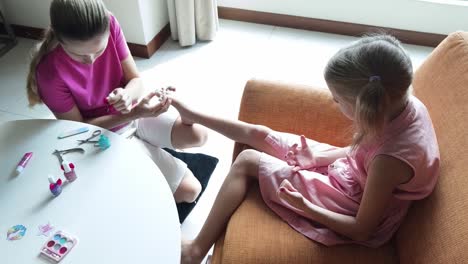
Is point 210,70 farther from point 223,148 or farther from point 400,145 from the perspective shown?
point 400,145

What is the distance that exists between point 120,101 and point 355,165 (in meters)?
0.72

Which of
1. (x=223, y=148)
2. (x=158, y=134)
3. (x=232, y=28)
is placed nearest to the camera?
(x=158, y=134)

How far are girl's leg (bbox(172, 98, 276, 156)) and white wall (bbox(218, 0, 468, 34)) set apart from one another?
1.62 metres

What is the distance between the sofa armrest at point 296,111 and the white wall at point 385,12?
4.93ft

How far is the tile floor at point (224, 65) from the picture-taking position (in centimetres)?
212

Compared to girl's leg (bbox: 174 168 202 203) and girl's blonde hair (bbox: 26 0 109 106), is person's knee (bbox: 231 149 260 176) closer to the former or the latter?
girl's leg (bbox: 174 168 202 203)

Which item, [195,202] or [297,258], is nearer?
[297,258]

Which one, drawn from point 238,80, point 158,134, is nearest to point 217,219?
point 158,134

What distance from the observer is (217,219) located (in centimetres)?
112

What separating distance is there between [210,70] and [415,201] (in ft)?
5.25

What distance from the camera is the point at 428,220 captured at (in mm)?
910

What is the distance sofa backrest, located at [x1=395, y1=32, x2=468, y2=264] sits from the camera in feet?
2.72

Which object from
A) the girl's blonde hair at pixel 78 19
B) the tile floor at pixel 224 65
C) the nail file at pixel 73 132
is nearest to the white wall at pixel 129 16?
the tile floor at pixel 224 65

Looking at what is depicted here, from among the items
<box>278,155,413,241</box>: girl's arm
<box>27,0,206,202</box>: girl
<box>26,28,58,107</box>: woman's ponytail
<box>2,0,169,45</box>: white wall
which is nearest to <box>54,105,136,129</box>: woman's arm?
<box>27,0,206,202</box>: girl
